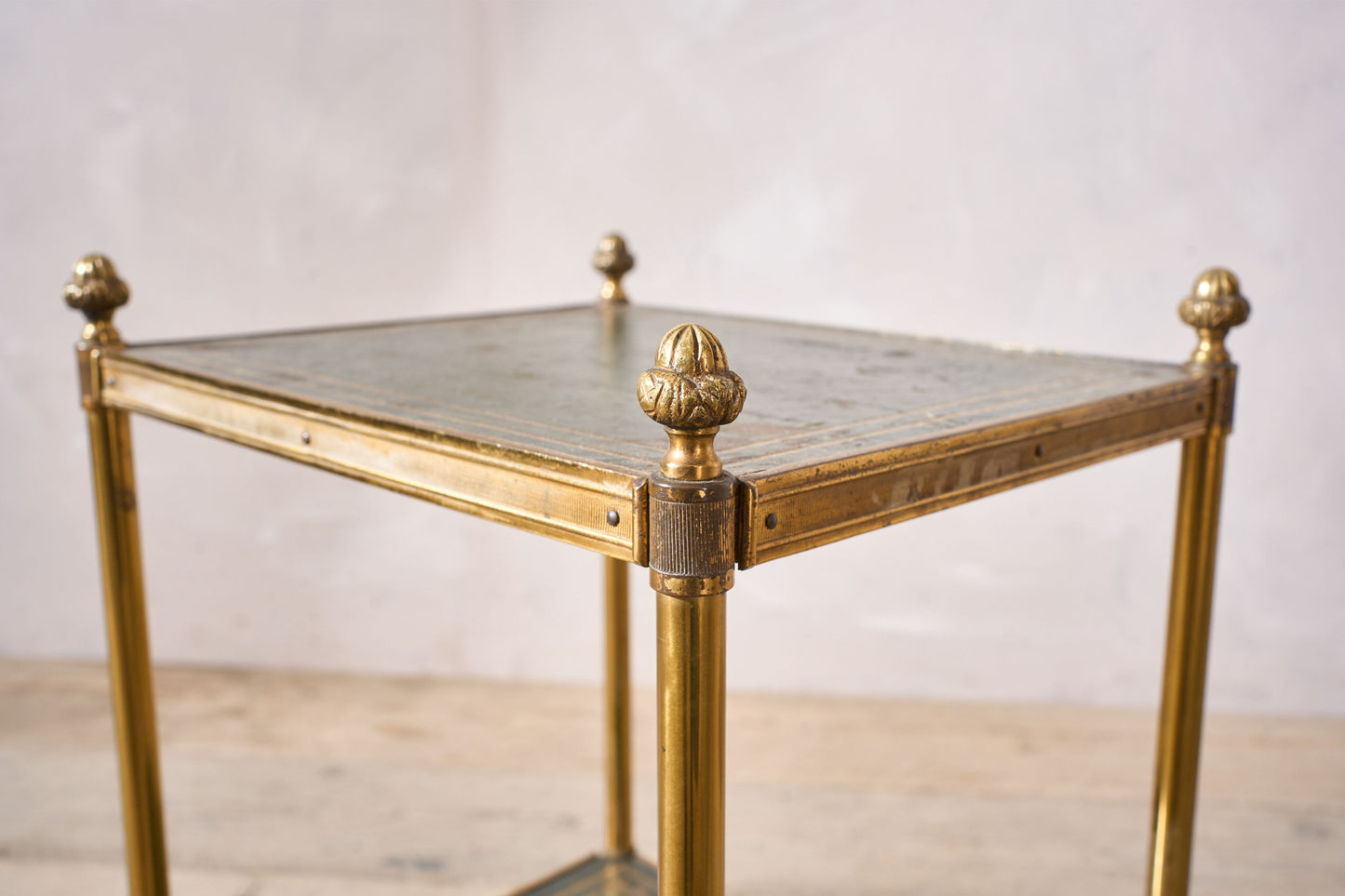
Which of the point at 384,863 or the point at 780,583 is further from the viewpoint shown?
the point at 780,583

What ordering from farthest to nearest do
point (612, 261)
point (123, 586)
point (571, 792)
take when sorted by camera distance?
point (571, 792) < point (612, 261) < point (123, 586)

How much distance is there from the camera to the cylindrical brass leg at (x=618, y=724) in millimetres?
2053

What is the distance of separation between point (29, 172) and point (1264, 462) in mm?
2668

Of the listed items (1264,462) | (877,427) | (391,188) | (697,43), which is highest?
(697,43)

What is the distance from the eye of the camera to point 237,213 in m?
2.95

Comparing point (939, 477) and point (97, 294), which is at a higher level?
point (97, 294)

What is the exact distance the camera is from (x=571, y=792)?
2.47 m

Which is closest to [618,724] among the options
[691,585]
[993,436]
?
[993,436]

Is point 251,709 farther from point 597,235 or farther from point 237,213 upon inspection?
point 597,235

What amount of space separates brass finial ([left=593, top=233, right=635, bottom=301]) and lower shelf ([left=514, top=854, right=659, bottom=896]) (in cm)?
86

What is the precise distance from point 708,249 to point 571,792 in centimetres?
117

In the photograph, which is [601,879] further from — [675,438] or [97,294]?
[675,438]

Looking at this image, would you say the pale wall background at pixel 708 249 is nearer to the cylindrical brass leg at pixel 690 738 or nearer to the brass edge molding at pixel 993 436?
the brass edge molding at pixel 993 436

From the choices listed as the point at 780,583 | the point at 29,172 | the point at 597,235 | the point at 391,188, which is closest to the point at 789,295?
the point at 597,235
